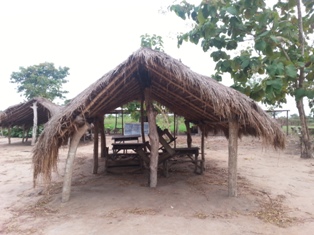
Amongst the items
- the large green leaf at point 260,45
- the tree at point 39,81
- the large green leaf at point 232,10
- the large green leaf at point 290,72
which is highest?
the tree at point 39,81

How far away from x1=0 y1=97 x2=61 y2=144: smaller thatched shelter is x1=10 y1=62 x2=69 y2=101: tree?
5447mm

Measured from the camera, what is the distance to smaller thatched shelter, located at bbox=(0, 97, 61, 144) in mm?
13141

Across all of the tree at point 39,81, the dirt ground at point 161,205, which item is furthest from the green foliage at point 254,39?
the tree at point 39,81

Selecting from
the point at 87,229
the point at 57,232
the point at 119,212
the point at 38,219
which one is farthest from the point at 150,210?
the point at 38,219

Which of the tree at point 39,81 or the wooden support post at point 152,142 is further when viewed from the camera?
the tree at point 39,81

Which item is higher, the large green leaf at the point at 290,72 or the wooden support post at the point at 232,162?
the large green leaf at the point at 290,72

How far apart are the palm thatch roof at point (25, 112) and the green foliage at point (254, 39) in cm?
871

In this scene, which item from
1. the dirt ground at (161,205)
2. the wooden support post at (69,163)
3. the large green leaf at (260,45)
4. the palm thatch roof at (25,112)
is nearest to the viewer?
the dirt ground at (161,205)

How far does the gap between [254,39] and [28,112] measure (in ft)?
44.0

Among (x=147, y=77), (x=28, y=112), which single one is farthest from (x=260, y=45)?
(x=28, y=112)

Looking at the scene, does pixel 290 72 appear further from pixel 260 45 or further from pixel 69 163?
pixel 69 163

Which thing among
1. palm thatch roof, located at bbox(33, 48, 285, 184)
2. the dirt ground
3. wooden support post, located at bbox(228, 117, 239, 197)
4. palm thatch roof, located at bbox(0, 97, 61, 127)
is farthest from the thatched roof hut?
palm thatch roof, located at bbox(0, 97, 61, 127)

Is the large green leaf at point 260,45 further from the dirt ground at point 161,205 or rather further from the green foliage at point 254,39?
the dirt ground at point 161,205

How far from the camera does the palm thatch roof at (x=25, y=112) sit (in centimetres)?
1311
